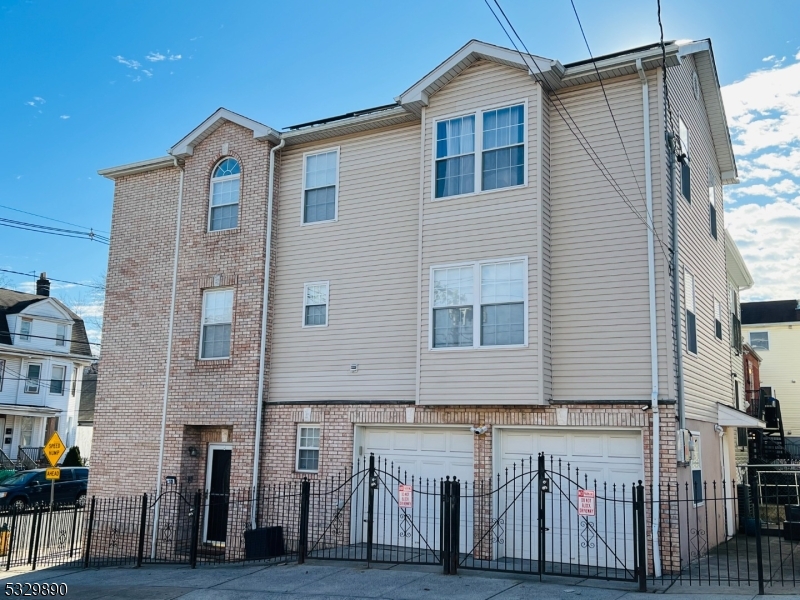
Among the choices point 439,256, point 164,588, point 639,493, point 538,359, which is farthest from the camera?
point 439,256

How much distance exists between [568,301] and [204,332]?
8360 millimetres

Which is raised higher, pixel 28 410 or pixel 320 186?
pixel 320 186

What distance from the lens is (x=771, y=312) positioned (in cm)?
4131

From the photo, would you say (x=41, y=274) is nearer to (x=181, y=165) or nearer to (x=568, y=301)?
(x=181, y=165)

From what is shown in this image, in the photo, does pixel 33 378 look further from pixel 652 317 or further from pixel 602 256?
pixel 652 317

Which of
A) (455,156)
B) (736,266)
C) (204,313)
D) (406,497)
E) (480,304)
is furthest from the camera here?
(736,266)

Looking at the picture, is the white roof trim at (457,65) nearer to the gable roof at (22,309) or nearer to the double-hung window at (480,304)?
the double-hung window at (480,304)

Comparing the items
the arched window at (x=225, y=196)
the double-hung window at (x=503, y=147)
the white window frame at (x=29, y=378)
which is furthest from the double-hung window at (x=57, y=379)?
the double-hung window at (x=503, y=147)

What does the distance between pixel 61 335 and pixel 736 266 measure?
122ft

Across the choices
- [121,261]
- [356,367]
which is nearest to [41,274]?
[121,261]

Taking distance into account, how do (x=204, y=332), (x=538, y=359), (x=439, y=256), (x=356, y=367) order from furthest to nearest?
1. (x=204, y=332)
2. (x=356, y=367)
3. (x=439, y=256)
4. (x=538, y=359)

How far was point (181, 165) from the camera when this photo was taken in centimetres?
1792

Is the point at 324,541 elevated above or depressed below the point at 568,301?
below

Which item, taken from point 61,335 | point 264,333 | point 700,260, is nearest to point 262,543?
point 264,333
